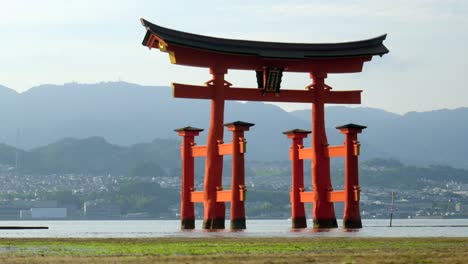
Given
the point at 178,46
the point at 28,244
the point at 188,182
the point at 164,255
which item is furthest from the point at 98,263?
the point at 188,182

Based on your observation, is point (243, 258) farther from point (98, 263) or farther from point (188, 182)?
point (188, 182)

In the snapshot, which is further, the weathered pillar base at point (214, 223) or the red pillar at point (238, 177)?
the weathered pillar base at point (214, 223)

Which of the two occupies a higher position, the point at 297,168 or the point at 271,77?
the point at 271,77

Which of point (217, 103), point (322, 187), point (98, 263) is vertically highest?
point (217, 103)

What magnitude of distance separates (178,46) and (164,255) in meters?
30.4

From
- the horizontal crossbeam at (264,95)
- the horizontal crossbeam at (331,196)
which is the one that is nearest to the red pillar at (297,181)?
the horizontal crossbeam at (331,196)

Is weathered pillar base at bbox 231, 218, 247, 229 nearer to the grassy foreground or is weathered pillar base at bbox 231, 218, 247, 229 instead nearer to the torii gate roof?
the torii gate roof

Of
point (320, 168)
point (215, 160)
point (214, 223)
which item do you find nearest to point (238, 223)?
point (214, 223)

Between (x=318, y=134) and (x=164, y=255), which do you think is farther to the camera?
(x=318, y=134)

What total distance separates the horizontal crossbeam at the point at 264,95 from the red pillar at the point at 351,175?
4004 millimetres

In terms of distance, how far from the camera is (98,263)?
27.4 m

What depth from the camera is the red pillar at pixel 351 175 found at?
61.3 metres

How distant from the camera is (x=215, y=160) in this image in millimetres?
62031

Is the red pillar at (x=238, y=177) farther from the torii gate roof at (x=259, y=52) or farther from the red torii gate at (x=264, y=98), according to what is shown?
the torii gate roof at (x=259, y=52)
